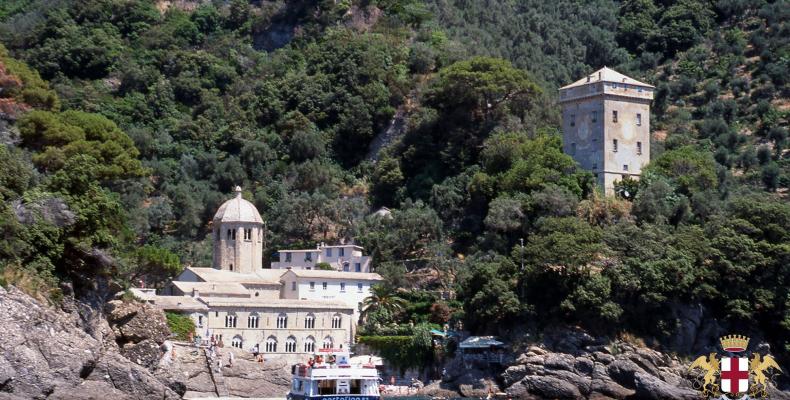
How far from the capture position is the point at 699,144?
110375 mm

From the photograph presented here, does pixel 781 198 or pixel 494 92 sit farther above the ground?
pixel 494 92

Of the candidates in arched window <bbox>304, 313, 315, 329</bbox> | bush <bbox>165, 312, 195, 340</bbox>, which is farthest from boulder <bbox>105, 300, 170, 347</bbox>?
arched window <bbox>304, 313, 315, 329</bbox>

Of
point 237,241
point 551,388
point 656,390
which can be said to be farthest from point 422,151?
point 656,390

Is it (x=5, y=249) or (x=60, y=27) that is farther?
(x=60, y=27)

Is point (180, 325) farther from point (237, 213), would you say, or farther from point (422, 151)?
point (422, 151)

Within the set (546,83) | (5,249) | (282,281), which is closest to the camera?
(5,249)

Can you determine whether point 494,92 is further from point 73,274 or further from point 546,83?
point 73,274

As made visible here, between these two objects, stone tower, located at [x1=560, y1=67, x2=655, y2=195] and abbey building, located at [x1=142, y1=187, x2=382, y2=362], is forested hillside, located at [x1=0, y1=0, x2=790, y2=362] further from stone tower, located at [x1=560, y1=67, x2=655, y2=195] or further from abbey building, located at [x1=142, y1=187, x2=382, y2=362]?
abbey building, located at [x1=142, y1=187, x2=382, y2=362]

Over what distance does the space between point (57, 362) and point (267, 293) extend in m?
33.8

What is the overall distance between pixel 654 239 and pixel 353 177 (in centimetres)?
3201

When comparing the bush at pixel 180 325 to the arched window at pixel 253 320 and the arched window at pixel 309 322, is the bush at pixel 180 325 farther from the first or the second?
the arched window at pixel 309 322

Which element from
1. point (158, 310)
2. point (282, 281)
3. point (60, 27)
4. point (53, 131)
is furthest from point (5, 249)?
point (60, 27)

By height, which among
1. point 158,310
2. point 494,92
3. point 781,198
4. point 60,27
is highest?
point 60,27

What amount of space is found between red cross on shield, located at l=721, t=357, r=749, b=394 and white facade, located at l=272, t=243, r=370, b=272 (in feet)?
195
